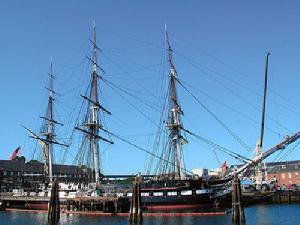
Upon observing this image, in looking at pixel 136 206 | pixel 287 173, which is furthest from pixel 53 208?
pixel 287 173

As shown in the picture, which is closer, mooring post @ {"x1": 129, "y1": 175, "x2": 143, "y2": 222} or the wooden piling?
the wooden piling

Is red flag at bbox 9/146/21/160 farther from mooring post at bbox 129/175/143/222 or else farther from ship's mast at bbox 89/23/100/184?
mooring post at bbox 129/175/143/222

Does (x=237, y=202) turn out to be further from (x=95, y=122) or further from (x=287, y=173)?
(x=287, y=173)

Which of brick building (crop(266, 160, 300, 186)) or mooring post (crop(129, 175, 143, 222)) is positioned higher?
brick building (crop(266, 160, 300, 186))

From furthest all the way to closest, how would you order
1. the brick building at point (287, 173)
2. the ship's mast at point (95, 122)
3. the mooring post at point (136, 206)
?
the brick building at point (287, 173)
the ship's mast at point (95, 122)
the mooring post at point (136, 206)

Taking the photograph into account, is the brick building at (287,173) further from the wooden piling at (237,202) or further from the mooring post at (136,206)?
the mooring post at (136,206)

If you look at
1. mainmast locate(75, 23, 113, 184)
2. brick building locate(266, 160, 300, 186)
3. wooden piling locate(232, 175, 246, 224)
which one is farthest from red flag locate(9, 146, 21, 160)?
brick building locate(266, 160, 300, 186)

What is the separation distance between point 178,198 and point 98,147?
1989 centimetres

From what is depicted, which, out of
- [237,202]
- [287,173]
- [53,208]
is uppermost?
[287,173]

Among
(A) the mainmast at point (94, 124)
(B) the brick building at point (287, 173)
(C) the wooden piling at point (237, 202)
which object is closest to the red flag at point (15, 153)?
(A) the mainmast at point (94, 124)

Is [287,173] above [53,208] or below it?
above

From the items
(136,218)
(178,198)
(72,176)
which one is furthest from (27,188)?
(72,176)

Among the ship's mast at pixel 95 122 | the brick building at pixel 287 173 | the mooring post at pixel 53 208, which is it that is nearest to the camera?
the mooring post at pixel 53 208

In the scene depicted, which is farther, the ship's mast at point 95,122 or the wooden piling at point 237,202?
the ship's mast at point 95,122
